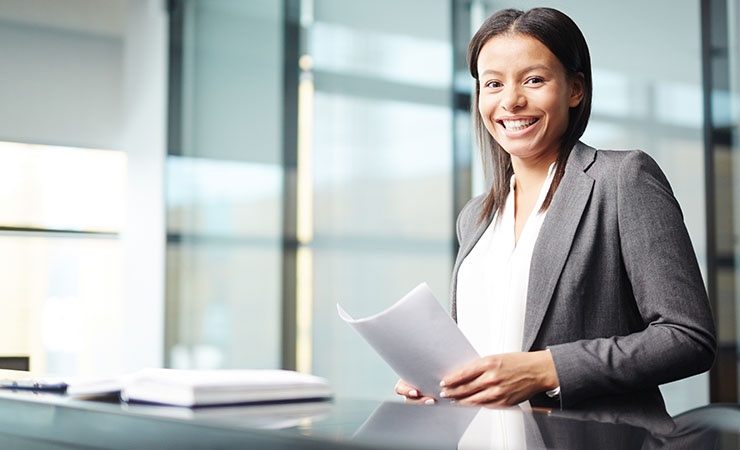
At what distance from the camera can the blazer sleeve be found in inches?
67.5

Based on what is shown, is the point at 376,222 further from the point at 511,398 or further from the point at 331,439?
the point at 331,439

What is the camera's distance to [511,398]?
5.57 ft

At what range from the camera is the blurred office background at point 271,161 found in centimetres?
364

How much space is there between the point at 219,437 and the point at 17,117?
5746 millimetres

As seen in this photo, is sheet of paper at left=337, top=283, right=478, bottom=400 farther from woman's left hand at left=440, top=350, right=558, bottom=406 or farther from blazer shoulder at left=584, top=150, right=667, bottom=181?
blazer shoulder at left=584, top=150, right=667, bottom=181

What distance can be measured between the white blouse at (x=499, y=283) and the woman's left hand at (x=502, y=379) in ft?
0.63

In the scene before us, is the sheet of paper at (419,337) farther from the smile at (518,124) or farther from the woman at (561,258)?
the smile at (518,124)

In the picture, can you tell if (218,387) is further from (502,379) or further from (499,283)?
(499,283)

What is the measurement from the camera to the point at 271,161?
18.5 feet

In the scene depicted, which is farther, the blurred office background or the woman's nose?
the blurred office background

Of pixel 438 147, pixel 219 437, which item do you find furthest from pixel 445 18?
pixel 219 437

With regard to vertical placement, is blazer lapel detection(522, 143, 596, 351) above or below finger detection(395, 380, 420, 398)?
above

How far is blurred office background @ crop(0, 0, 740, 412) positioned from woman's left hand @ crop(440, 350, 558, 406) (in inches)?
76.7

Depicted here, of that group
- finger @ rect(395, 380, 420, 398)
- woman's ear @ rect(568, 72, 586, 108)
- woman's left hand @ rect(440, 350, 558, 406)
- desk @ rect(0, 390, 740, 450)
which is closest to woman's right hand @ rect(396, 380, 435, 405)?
finger @ rect(395, 380, 420, 398)
